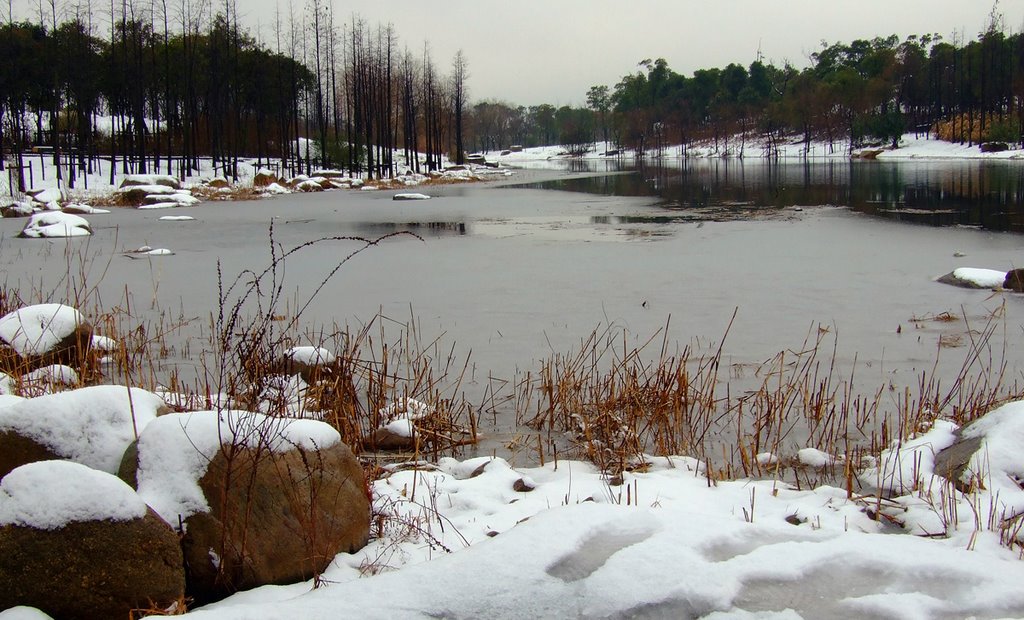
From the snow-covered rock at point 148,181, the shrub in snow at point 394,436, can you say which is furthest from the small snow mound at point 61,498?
the snow-covered rock at point 148,181

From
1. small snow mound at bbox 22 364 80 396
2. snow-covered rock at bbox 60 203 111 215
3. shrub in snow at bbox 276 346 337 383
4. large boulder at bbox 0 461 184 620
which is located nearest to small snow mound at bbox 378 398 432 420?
shrub in snow at bbox 276 346 337 383

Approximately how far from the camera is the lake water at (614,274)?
21.8 feet

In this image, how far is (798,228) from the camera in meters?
15.5

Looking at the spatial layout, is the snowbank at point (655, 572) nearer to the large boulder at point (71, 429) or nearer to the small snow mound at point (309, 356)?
the large boulder at point (71, 429)

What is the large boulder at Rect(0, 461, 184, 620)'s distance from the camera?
2.38m

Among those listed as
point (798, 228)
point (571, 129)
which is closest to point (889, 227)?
point (798, 228)

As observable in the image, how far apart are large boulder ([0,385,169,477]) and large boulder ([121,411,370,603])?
0.18 meters

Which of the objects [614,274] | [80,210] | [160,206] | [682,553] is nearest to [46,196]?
[80,210]

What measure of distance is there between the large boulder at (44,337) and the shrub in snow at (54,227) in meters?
10.8

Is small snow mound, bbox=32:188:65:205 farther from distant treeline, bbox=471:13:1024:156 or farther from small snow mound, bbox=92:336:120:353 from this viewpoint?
distant treeline, bbox=471:13:1024:156

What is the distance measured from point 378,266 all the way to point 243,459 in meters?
8.64

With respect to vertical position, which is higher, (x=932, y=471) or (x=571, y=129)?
(x=571, y=129)

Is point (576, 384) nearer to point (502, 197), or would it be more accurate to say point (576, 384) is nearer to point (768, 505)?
point (768, 505)

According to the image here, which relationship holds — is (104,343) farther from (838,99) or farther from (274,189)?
(838,99)
